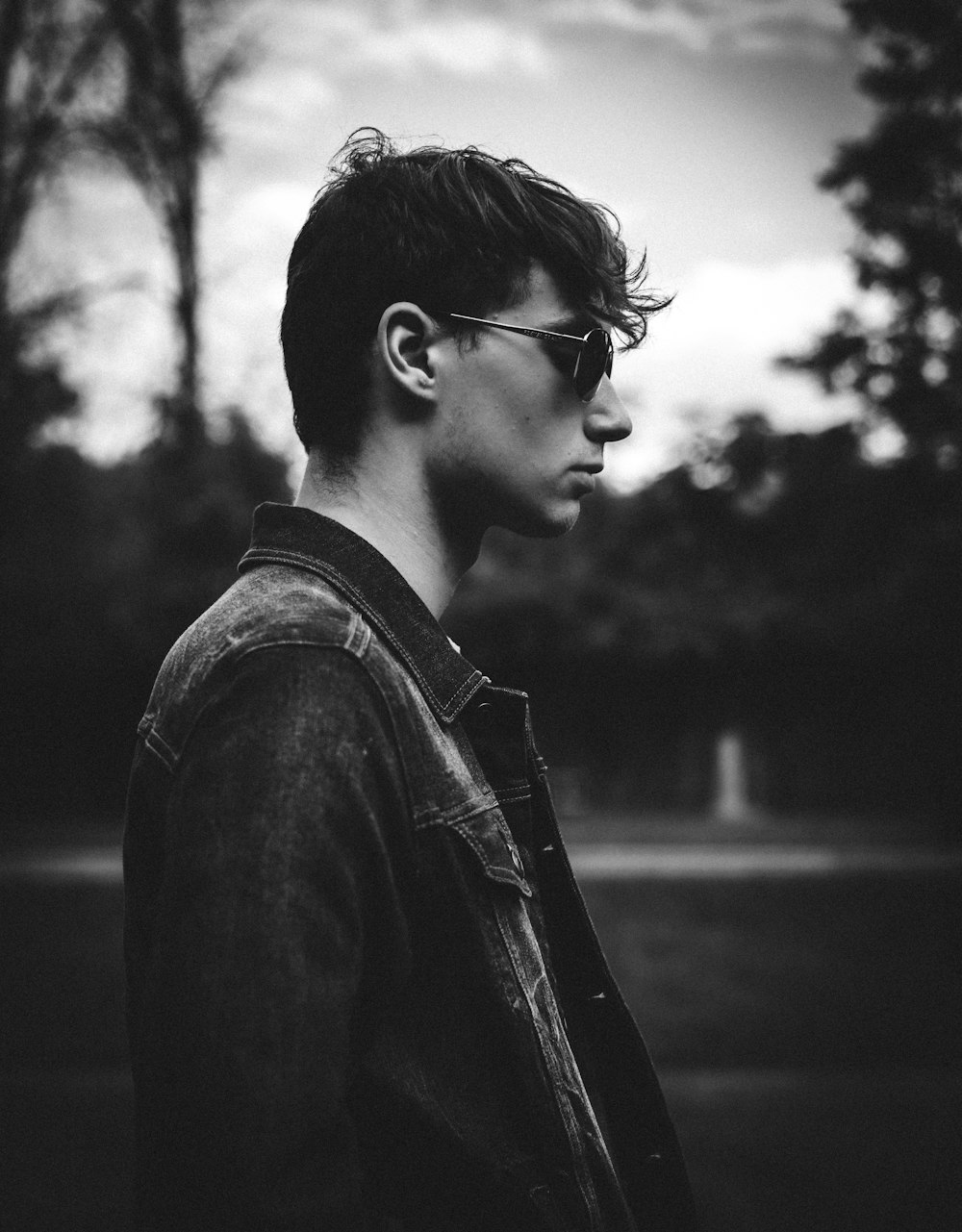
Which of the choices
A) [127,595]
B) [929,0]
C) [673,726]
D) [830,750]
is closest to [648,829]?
[673,726]

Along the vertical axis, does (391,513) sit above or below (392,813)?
above

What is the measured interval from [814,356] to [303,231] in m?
12.2

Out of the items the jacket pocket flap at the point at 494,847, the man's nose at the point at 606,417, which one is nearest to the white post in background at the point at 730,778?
the man's nose at the point at 606,417

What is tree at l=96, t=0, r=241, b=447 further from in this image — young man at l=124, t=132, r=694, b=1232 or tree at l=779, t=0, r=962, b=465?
young man at l=124, t=132, r=694, b=1232

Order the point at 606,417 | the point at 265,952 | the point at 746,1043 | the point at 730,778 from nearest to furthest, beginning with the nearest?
the point at 265,952
the point at 606,417
the point at 746,1043
the point at 730,778

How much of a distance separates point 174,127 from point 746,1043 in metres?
14.9

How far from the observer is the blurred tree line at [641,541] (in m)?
12.5

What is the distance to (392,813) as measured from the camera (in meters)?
1.05

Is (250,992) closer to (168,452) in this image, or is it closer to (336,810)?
(336,810)

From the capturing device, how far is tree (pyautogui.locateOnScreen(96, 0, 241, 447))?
1439 centimetres

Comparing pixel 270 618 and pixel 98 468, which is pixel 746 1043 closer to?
pixel 270 618

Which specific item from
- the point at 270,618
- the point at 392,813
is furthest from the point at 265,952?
the point at 270,618

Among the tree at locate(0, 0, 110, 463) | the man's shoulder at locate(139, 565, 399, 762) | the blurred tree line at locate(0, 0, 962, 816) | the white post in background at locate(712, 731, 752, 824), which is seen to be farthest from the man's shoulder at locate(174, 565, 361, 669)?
the white post in background at locate(712, 731, 752, 824)

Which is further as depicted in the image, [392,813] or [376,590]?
[376,590]
